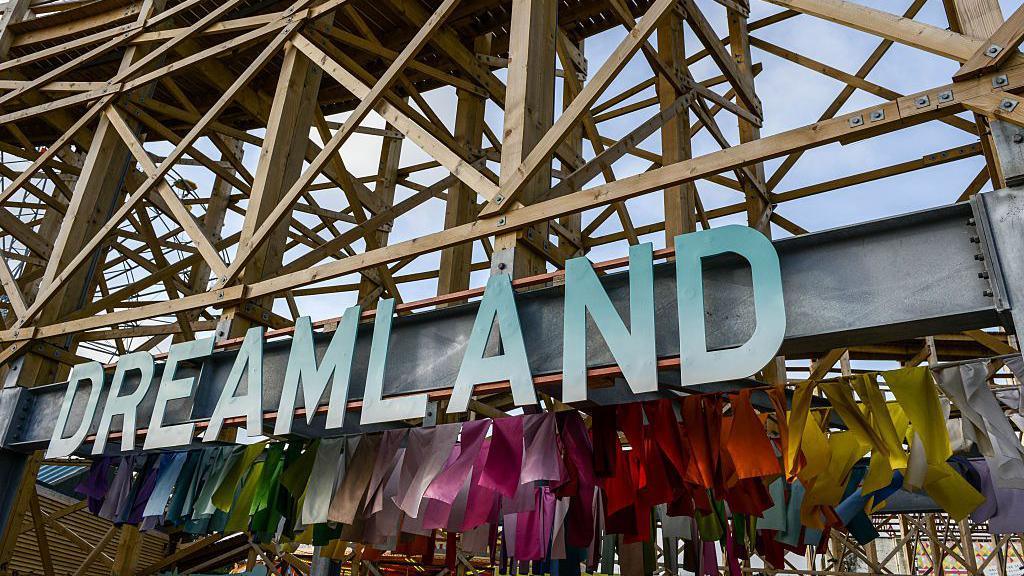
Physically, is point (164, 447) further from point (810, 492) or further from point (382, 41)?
point (382, 41)

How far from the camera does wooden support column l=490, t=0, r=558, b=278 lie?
196 inches

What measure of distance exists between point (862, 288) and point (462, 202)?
560cm

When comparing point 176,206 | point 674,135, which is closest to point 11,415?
point 176,206

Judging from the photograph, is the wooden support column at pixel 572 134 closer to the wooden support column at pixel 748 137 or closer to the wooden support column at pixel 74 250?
the wooden support column at pixel 748 137

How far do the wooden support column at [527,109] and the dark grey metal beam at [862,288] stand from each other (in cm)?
50

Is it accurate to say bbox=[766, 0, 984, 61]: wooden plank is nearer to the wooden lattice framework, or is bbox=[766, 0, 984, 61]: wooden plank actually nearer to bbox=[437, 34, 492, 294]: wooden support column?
the wooden lattice framework

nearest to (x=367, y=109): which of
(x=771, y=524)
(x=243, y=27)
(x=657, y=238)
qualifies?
(x=243, y=27)

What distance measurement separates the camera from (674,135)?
22.8ft

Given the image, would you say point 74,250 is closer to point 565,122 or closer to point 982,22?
point 565,122

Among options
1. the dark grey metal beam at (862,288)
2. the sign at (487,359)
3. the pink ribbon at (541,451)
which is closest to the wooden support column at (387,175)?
the sign at (487,359)

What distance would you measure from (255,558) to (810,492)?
9.37 m

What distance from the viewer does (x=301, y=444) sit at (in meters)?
5.64

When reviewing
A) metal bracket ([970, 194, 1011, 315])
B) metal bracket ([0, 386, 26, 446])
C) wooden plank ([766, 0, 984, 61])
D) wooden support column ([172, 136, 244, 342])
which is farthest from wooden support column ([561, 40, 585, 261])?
wooden support column ([172, 136, 244, 342])

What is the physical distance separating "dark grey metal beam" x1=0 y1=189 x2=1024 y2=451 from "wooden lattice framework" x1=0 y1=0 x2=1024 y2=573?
316 mm
